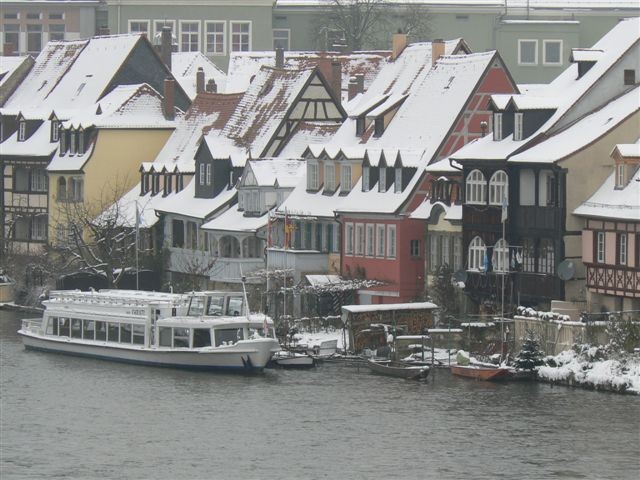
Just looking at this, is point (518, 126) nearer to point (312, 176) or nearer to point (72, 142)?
point (312, 176)

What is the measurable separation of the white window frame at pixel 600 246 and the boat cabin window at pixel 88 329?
57.8 feet

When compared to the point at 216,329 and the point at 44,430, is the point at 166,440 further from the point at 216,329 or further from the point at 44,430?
the point at 216,329

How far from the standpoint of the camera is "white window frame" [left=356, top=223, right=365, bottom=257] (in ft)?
275

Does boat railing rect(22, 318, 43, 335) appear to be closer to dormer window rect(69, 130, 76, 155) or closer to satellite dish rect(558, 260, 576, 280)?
satellite dish rect(558, 260, 576, 280)

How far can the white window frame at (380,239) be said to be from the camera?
82.8 m

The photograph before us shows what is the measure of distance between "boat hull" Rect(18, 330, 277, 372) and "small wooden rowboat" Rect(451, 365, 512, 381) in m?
6.28

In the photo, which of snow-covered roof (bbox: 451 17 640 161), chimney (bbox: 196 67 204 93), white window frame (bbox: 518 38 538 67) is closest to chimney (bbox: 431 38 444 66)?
snow-covered roof (bbox: 451 17 640 161)

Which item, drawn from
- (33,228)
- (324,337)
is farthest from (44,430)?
(33,228)

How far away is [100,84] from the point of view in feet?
365

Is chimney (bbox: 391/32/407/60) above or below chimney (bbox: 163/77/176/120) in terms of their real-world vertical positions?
above

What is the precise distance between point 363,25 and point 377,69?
3822 cm

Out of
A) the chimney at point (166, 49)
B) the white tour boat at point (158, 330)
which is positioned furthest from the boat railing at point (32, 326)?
the chimney at point (166, 49)

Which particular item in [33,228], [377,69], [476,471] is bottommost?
[476,471]

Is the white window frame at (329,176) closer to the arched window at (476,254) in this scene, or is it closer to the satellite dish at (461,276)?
the arched window at (476,254)
